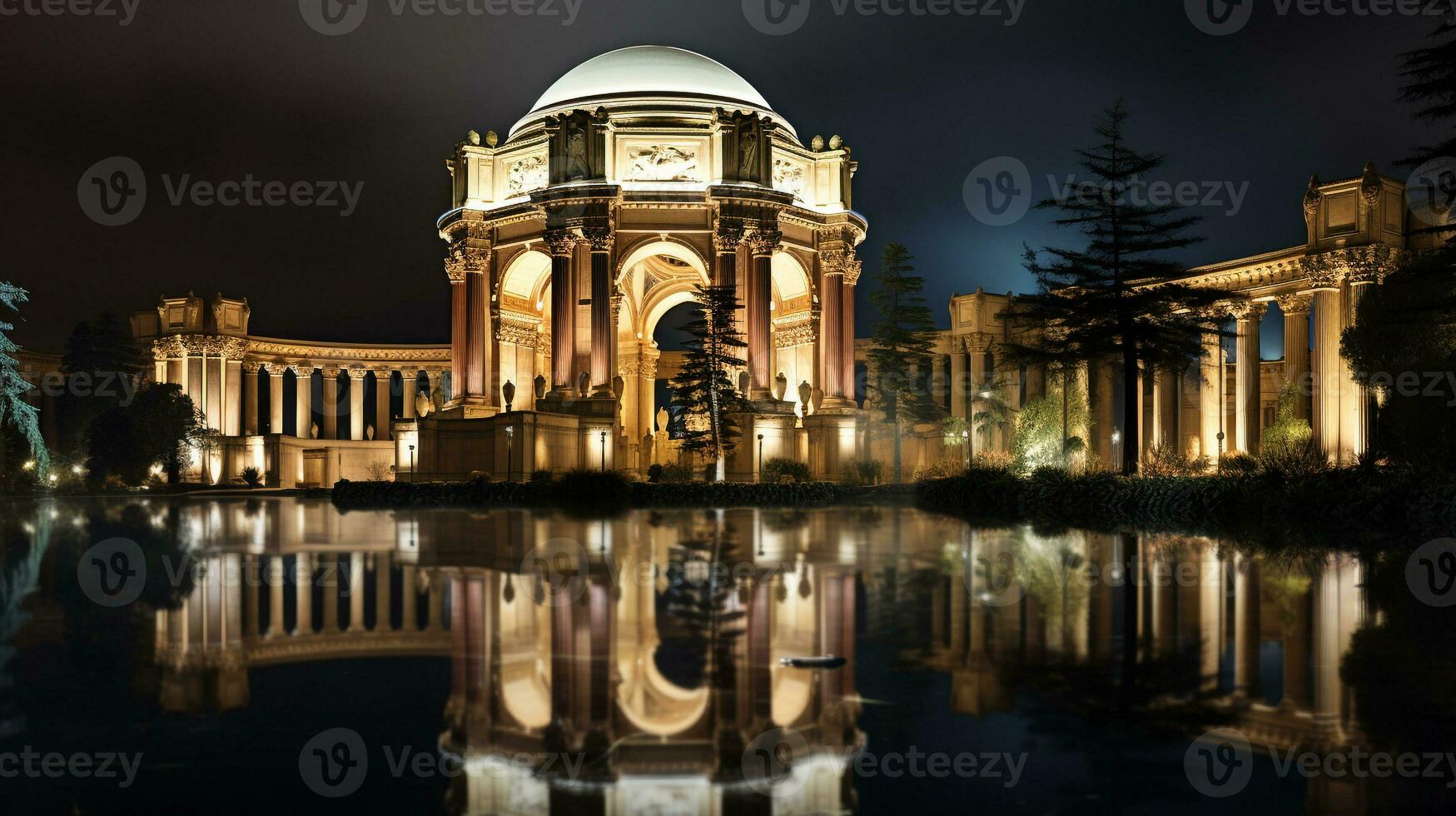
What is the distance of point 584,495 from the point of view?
1187 inches

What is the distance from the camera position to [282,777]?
4.00 metres

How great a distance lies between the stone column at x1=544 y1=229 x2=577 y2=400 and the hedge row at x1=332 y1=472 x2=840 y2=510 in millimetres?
11059

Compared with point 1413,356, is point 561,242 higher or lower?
higher

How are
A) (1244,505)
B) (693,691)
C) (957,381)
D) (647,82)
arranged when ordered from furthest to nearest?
(957,381) < (647,82) < (1244,505) < (693,691)

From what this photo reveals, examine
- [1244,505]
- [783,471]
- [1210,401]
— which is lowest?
[783,471]

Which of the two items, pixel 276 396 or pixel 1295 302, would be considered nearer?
pixel 1295 302

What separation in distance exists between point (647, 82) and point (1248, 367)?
31084 mm

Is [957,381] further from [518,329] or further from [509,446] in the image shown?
[509,446]

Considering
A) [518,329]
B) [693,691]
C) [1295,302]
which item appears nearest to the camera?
[693,691]

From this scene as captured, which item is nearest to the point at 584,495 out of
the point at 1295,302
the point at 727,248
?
the point at 727,248

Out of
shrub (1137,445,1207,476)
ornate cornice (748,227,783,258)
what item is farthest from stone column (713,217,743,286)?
shrub (1137,445,1207,476)

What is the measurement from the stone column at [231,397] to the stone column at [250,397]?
148cm

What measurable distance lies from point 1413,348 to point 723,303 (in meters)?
22.2

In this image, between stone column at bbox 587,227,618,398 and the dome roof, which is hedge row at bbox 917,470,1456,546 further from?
the dome roof
